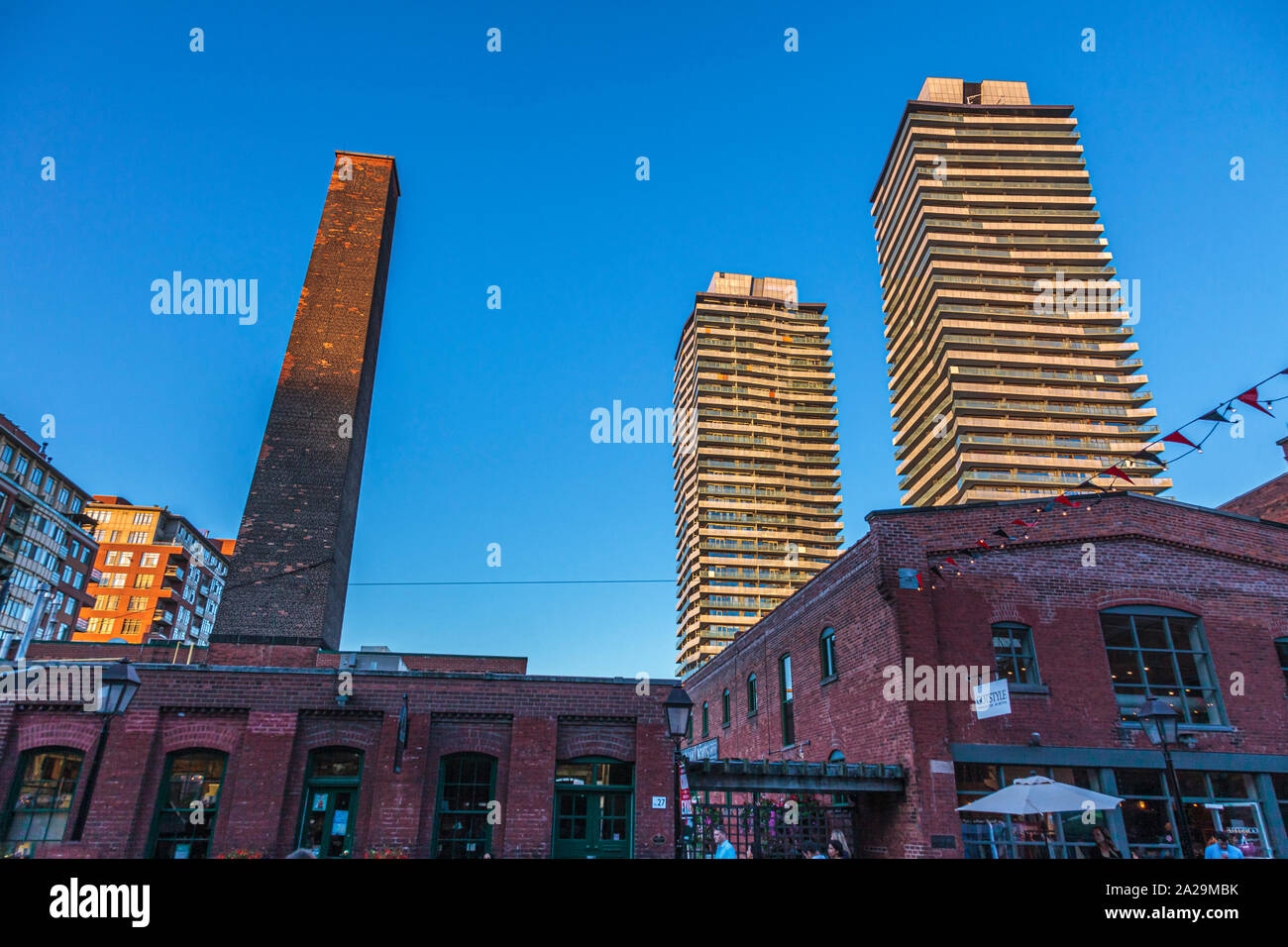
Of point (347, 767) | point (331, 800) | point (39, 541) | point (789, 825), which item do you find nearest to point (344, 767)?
point (347, 767)

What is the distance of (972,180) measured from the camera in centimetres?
9094

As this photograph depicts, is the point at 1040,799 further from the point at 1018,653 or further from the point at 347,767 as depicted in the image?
the point at 347,767

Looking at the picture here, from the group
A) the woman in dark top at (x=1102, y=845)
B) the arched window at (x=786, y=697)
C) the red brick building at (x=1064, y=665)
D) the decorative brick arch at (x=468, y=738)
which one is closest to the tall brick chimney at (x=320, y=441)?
the decorative brick arch at (x=468, y=738)

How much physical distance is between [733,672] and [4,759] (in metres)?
23.6

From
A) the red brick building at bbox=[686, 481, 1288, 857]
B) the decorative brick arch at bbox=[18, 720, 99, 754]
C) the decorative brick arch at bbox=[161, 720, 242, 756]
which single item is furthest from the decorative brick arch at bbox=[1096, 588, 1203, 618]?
the decorative brick arch at bbox=[18, 720, 99, 754]

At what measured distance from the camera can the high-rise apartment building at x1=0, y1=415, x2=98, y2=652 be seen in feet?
201

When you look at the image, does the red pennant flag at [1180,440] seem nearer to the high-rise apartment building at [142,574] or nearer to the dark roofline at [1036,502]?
the dark roofline at [1036,502]

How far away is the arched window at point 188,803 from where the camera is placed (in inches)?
616

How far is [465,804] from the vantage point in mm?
16766

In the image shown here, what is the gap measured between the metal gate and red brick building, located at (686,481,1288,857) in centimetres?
76

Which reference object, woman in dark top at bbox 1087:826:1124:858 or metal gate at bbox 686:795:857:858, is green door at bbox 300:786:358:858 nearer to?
metal gate at bbox 686:795:857:858

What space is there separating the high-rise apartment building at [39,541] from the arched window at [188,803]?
5305 cm
